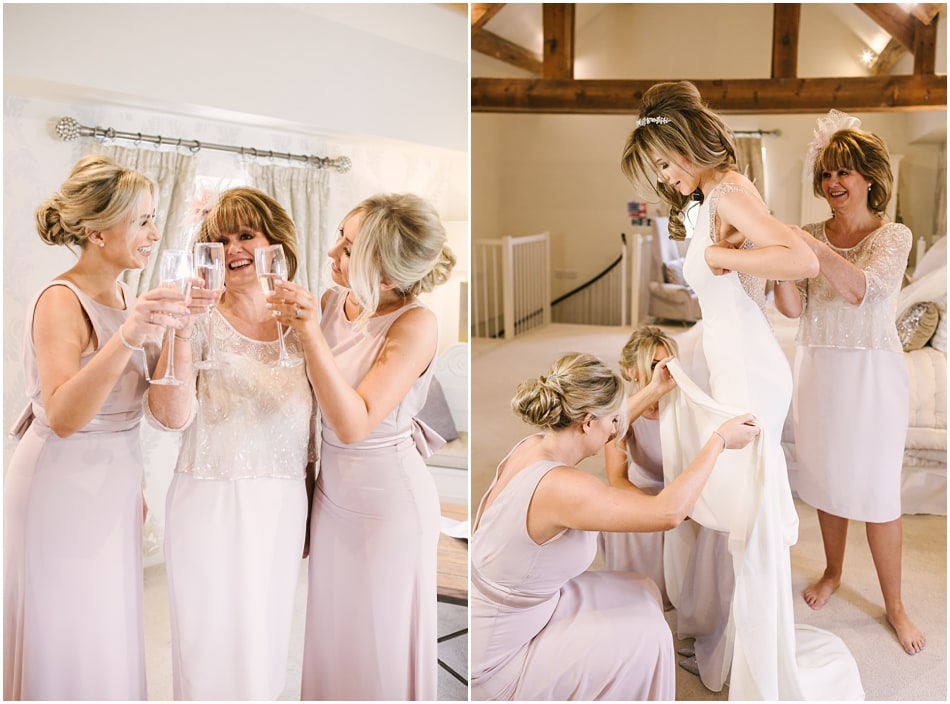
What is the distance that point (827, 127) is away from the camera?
1.75 meters

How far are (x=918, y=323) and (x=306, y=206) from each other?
7.96ft

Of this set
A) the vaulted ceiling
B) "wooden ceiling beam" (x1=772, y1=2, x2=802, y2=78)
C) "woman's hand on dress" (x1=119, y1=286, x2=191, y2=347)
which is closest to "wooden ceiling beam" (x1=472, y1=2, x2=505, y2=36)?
the vaulted ceiling

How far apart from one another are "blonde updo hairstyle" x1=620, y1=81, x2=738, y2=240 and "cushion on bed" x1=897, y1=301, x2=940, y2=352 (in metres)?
1.65

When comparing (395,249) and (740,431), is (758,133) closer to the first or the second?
(740,431)

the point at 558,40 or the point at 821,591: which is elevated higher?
the point at 558,40

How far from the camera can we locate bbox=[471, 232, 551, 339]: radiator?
1.87 metres

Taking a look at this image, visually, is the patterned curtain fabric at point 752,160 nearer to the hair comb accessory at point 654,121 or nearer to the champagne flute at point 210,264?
the hair comb accessory at point 654,121

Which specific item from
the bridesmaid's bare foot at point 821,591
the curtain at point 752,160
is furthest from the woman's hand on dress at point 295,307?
the bridesmaid's bare foot at point 821,591

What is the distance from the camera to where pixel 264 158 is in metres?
1.61

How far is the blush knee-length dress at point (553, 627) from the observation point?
164 cm

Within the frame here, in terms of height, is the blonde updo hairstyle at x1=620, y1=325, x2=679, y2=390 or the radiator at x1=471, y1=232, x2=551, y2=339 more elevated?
the radiator at x1=471, y1=232, x2=551, y2=339

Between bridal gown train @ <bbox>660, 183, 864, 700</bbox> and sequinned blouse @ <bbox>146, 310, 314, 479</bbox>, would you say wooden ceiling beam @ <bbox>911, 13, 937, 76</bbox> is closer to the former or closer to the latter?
bridal gown train @ <bbox>660, 183, 864, 700</bbox>

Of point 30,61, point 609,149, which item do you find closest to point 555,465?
point 609,149

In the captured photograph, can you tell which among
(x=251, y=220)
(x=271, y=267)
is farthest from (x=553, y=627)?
(x=251, y=220)
